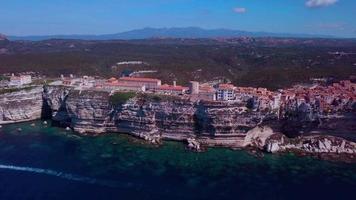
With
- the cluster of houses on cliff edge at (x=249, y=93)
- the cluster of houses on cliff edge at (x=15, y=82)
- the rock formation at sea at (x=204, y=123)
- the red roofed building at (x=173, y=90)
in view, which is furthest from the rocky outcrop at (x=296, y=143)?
the cluster of houses on cliff edge at (x=15, y=82)

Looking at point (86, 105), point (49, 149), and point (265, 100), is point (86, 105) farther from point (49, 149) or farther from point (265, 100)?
point (265, 100)

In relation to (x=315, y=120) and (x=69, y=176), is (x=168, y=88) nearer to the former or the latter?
(x=315, y=120)

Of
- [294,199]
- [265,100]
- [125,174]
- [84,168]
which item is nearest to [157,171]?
[125,174]

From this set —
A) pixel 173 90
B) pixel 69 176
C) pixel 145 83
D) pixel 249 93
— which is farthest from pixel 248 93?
pixel 69 176

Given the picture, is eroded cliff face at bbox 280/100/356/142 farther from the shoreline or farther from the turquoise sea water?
the turquoise sea water

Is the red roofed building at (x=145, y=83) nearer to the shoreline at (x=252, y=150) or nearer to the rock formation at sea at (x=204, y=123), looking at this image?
the rock formation at sea at (x=204, y=123)

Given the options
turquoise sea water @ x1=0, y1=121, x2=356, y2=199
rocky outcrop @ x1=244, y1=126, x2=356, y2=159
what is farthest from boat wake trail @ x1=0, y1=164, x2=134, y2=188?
rocky outcrop @ x1=244, y1=126, x2=356, y2=159
